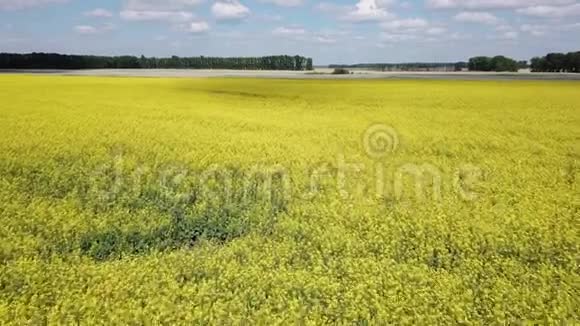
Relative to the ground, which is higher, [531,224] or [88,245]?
[531,224]

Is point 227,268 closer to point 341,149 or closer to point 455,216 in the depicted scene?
point 455,216

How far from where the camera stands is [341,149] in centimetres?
1134

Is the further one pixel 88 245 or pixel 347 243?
pixel 88 245

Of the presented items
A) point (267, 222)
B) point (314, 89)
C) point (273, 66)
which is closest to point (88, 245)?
point (267, 222)

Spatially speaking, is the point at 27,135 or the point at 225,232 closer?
the point at 225,232

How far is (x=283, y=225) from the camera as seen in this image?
268 inches

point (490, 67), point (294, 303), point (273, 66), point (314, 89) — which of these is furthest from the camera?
point (273, 66)

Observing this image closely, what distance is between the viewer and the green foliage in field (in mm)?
4805

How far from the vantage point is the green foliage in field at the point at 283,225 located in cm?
480

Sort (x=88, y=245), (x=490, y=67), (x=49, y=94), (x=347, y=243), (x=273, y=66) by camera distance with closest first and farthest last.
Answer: (x=347, y=243) → (x=88, y=245) → (x=49, y=94) → (x=490, y=67) → (x=273, y=66)

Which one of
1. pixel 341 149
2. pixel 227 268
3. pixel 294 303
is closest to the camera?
pixel 294 303

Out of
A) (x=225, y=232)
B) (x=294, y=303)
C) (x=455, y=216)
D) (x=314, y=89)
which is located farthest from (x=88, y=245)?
(x=314, y=89)

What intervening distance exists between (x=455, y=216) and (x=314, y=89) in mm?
21646

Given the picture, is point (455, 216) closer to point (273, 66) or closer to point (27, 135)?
point (27, 135)
